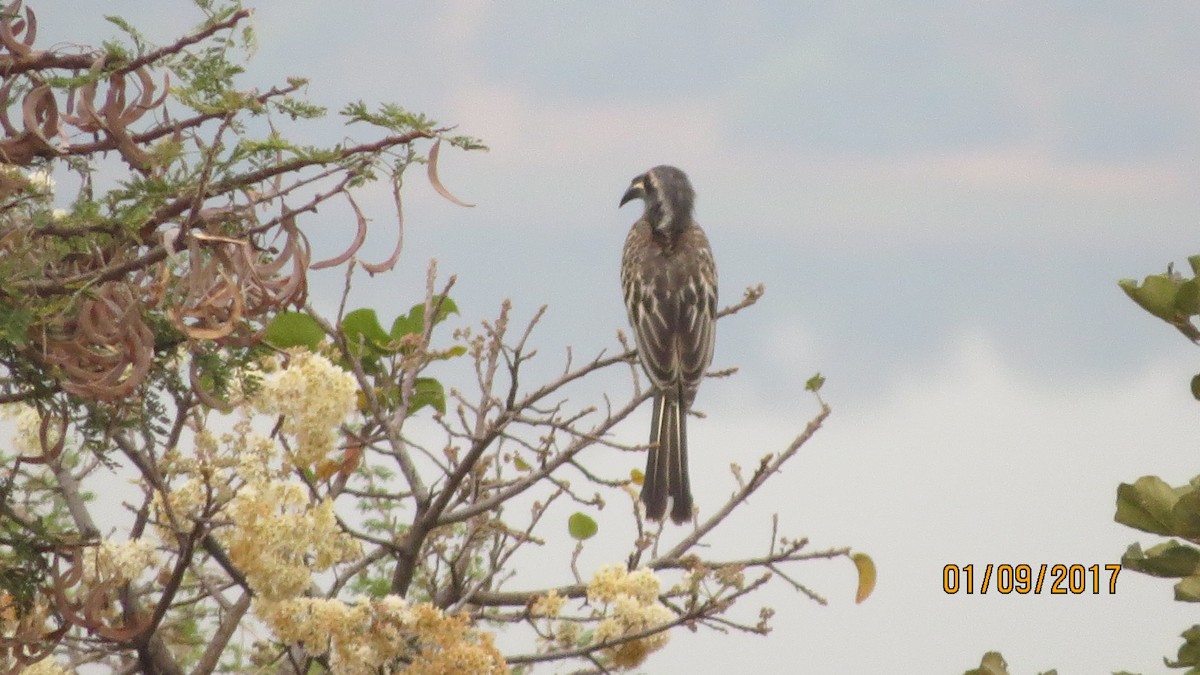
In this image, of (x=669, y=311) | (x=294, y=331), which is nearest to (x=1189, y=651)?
(x=294, y=331)

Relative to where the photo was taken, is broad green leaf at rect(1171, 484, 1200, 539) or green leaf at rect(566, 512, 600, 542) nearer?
broad green leaf at rect(1171, 484, 1200, 539)

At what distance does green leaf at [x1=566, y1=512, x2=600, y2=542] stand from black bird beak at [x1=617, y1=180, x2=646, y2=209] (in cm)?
438

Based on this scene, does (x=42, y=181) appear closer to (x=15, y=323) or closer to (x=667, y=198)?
(x=15, y=323)

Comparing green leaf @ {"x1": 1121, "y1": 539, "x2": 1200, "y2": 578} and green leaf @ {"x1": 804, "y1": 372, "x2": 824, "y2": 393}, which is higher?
green leaf @ {"x1": 804, "y1": 372, "x2": 824, "y2": 393}

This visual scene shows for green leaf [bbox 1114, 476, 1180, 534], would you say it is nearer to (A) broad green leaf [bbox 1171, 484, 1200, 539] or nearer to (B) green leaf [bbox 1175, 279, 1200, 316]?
(A) broad green leaf [bbox 1171, 484, 1200, 539]

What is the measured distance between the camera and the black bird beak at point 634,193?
10008 millimetres

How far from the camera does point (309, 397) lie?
4293 mm

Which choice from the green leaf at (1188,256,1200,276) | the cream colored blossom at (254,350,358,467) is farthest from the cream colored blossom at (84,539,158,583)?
the green leaf at (1188,256,1200,276)

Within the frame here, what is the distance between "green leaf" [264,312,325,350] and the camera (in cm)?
570

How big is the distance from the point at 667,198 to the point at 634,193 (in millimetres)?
633

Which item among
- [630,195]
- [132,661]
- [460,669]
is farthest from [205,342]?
[630,195]

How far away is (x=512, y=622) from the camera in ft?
18.1

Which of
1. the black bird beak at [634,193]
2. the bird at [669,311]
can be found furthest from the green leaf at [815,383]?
the black bird beak at [634,193]

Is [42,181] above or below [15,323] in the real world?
above
